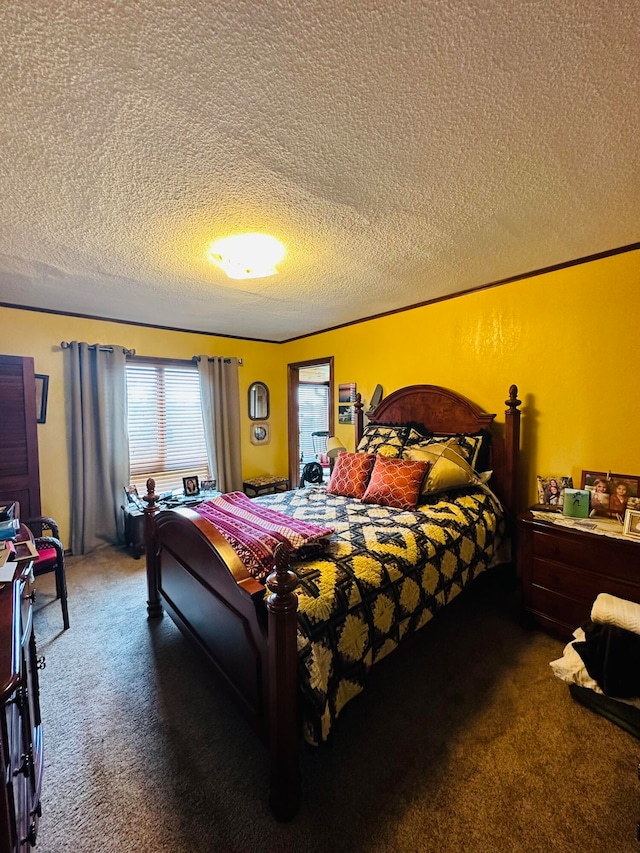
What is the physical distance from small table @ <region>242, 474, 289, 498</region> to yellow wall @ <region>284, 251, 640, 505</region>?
2348mm

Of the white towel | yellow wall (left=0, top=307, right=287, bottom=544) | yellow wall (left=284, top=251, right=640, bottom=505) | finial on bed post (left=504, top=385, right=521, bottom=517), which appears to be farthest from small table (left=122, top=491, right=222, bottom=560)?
the white towel

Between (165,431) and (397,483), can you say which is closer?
(397,483)

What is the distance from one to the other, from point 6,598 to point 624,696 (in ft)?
8.49

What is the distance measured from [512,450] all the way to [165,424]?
3.70 m

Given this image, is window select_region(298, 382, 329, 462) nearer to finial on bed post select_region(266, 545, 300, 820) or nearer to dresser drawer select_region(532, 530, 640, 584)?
dresser drawer select_region(532, 530, 640, 584)

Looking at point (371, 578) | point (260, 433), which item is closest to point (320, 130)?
point (371, 578)

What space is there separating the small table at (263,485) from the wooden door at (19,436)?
7.52 feet

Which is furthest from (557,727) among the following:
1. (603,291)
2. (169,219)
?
(169,219)

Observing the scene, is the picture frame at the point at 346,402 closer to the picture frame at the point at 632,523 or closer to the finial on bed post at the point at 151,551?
the finial on bed post at the point at 151,551

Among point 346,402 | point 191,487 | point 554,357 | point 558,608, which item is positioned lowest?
point 558,608

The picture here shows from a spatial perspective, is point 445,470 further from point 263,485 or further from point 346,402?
point 263,485

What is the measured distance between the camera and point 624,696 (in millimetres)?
1637

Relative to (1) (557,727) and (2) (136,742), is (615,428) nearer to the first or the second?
(1) (557,727)

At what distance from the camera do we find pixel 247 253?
6.93 feet
